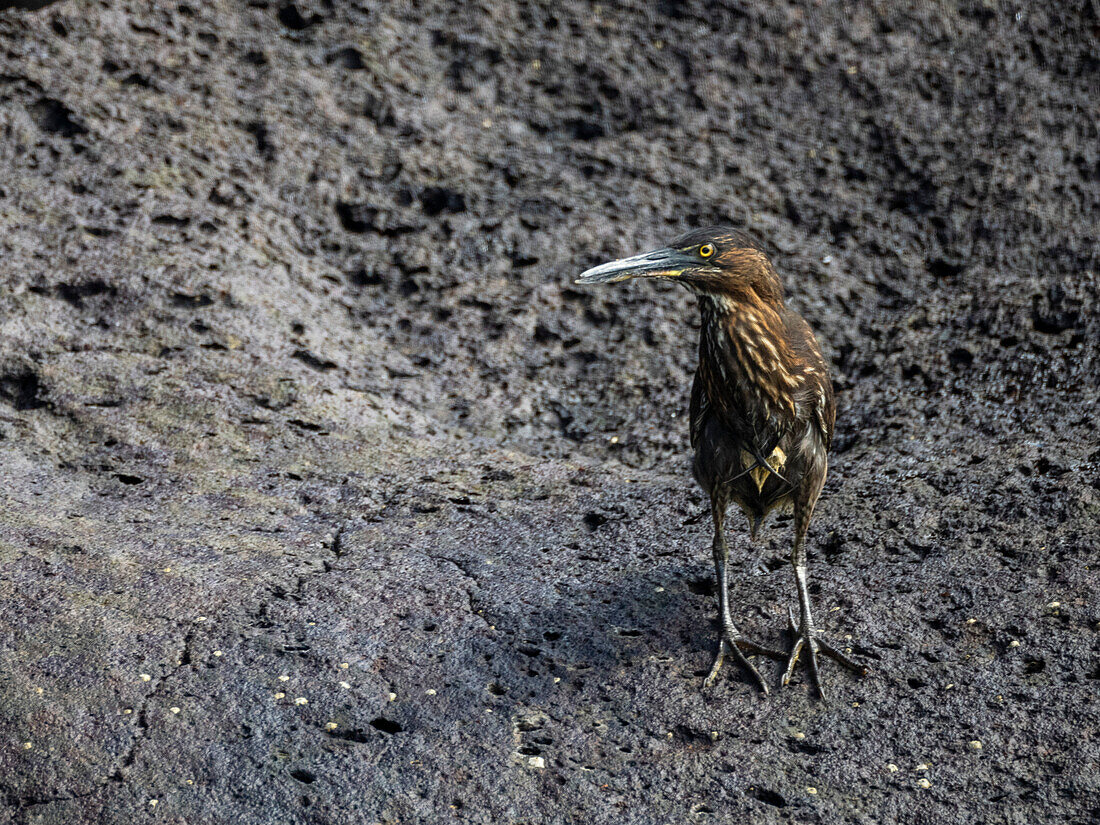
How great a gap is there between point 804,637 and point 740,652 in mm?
232

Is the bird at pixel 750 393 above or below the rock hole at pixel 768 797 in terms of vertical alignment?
above

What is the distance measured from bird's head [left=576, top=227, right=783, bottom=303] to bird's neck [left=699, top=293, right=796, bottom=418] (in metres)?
0.05

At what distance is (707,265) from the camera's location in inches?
128

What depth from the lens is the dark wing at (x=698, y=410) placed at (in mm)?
3547

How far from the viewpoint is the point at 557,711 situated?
10.2 feet

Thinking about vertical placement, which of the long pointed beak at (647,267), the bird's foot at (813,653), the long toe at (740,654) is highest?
the long pointed beak at (647,267)

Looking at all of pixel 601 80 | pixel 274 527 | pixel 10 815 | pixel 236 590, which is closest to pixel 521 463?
pixel 274 527

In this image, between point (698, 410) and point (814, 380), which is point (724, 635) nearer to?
point (698, 410)

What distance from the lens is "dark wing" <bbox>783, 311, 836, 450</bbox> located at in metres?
3.39

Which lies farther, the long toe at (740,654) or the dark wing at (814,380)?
the dark wing at (814,380)

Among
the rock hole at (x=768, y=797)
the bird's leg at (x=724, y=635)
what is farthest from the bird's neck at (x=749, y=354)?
the rock hole at (x=768, y=797)

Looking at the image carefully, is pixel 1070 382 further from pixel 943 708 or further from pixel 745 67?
pixel 745 67

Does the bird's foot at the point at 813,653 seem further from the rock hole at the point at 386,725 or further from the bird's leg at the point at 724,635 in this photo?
the rock hole at the point at 386,725

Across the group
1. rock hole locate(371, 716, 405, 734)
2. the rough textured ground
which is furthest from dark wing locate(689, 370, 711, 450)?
rock hole locate(371, 716, 405, 734)
